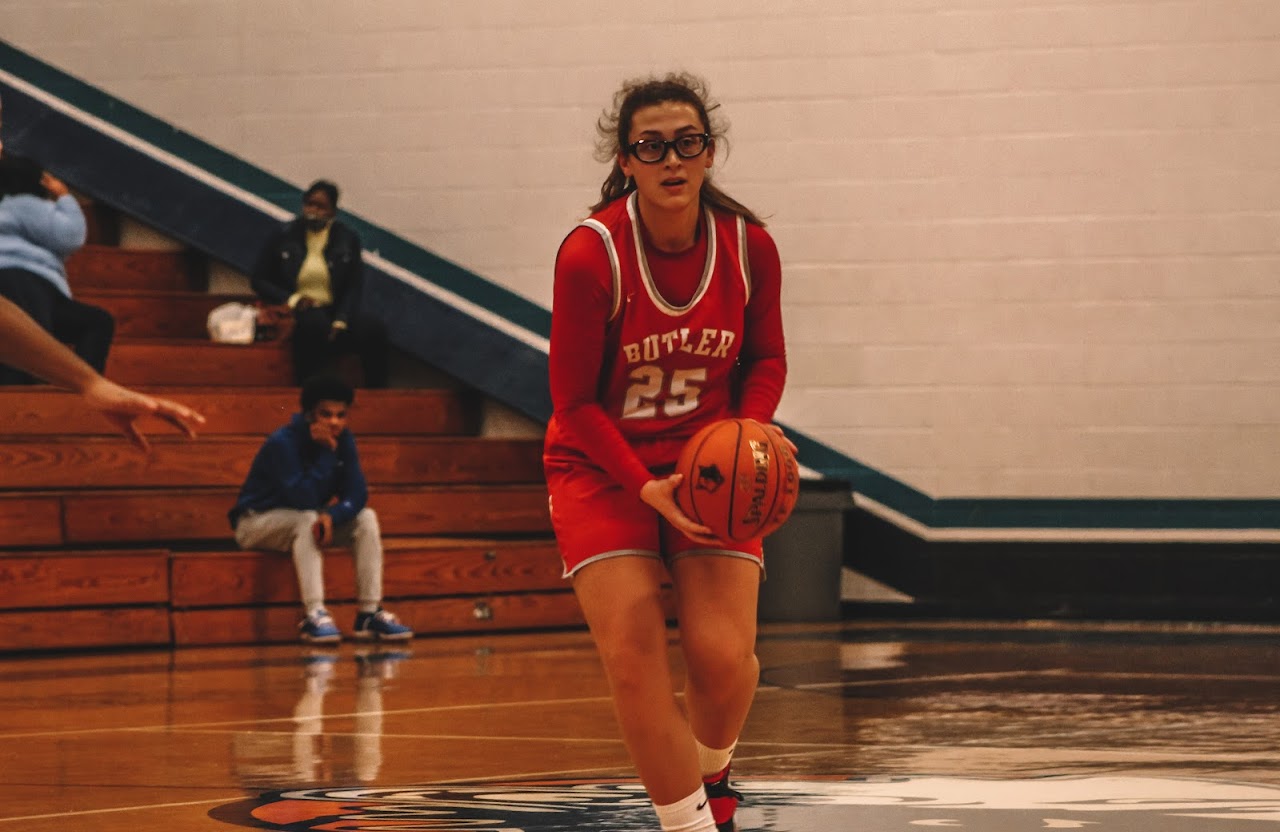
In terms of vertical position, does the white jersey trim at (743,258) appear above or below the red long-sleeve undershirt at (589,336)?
above

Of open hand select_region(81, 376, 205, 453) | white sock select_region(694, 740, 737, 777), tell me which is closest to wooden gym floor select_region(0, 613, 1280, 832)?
white sock select_region(694, 740, 737, 777)

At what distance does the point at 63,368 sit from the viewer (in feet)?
8.66

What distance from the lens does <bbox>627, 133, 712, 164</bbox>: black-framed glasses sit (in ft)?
9.93

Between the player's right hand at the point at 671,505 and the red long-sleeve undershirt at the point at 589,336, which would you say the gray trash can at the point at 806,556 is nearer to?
the red long-sleeve undershirt at the point at 589,336

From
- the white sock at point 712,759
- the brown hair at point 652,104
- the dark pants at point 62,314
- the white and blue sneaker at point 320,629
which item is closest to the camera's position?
the brown hair at point 652,104

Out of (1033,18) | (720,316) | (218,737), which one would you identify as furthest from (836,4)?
(720,316)

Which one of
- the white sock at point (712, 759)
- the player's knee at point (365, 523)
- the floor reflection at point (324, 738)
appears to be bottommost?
the floor reflection at point (324, 738)

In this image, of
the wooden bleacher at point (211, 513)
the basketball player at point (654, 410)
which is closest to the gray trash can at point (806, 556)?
the wooden bleacher at point (211, 513)

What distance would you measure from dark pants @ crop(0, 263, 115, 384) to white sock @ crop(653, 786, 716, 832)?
5.22 metres

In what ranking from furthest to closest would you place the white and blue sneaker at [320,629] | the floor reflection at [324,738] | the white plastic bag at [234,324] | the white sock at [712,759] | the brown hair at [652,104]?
1. the white plastic bag at [234,324]
2. the white and blue sneaker at [320,629]
3. the floor reflection at [324,738]
4. the white sock at [712,759]
5. the brown hair at [652,104]

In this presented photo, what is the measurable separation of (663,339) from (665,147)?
0.98 feet

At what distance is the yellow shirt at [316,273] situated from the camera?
29.2 ft

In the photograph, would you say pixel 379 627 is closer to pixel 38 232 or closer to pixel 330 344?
pixel 330 344

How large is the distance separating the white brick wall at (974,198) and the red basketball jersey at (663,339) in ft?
18.8
